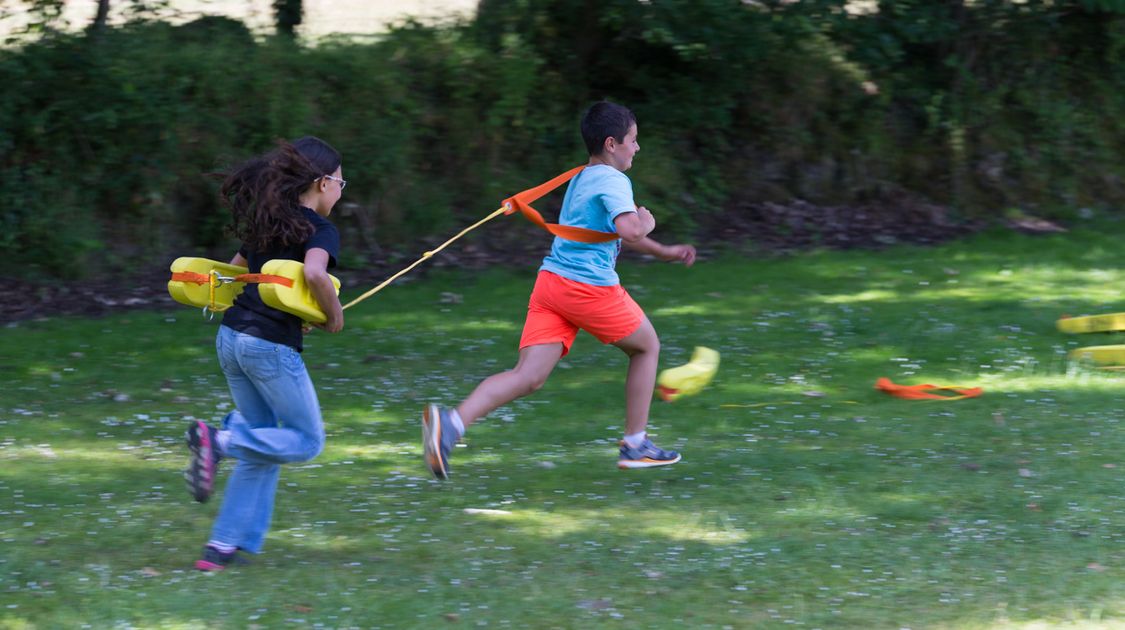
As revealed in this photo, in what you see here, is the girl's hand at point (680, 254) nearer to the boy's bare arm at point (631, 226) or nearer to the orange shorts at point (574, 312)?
the boy's bare arm at point (631, 226)

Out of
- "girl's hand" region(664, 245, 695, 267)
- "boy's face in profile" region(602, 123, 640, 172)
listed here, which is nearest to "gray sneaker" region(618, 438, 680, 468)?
"girl's hand" region(664, 245, 695, 267)

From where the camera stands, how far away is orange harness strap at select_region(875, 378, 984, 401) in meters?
7.81

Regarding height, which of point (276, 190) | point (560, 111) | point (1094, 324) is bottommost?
point (1094, 324)

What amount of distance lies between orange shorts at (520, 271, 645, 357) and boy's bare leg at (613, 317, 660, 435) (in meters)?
0.07

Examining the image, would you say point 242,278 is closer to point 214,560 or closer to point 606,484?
point 214,560

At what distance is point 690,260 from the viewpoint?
5.78 m

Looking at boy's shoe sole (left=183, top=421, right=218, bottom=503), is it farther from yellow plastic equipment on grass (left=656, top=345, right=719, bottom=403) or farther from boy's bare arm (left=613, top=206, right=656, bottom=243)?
yellow plastic equipment on grass (left=656, top=345, right=719, bottom=403)

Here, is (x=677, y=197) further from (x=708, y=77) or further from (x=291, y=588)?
(x=291, y=588)

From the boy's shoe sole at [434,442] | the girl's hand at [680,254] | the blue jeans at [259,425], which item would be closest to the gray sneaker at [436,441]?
the boy's shoe sole at [434,442]

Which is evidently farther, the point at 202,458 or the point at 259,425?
the point at 259,425

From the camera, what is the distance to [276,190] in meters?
4.59

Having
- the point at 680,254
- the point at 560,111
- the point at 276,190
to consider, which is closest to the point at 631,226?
the point at 680,254

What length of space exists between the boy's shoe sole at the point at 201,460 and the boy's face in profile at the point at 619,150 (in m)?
2.24

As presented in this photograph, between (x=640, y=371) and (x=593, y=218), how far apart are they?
31.7 inches
